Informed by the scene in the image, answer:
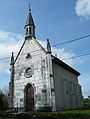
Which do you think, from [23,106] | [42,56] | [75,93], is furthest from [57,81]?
[75,93]

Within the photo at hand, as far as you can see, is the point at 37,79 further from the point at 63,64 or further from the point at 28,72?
the point at 63,64

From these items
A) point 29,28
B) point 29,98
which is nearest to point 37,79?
point 29,98

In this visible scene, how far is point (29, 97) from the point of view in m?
31.8

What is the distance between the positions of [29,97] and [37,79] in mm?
3556

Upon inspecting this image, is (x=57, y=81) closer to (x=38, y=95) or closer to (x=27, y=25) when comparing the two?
(x=38, y=95)

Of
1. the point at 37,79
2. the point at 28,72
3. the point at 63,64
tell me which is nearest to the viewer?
the point at 37,79

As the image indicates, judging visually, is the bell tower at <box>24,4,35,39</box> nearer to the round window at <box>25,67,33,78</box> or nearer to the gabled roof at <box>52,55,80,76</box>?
the round window at <box>25,67,33,78</box>

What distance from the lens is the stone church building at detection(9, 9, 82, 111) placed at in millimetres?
29469

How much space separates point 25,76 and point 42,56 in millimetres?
4764

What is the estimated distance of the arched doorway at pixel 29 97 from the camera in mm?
31281

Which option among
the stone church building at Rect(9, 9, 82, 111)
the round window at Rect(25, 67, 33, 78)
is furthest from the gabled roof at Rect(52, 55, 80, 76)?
the round window at Rect(25, 67, 33, 78)

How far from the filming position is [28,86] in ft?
106

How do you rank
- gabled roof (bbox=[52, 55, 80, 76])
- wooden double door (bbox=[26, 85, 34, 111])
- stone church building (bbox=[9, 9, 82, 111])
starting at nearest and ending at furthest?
stone church building (bbox=[9, 9, 82, 111])
wooden double door (bbox=[26, 85, 34, 111])
gabled roof (bbox=[52, 55, 80, 76])

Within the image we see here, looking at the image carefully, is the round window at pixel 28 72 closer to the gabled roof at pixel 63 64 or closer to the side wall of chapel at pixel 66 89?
the side wall of chapel at pixel 66 89
